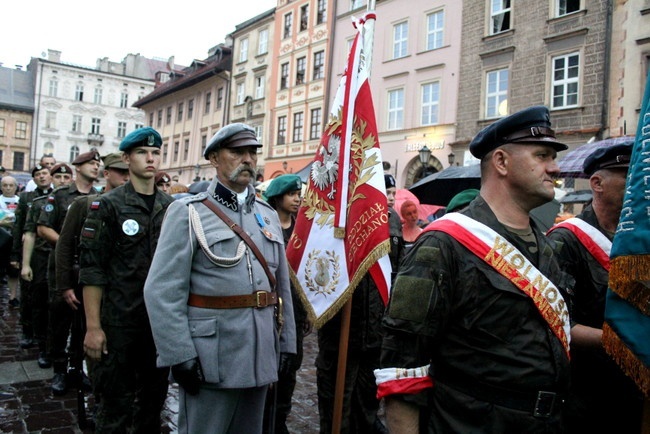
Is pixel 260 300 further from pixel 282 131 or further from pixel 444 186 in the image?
pixel 282 131

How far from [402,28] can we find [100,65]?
5752 centimetres

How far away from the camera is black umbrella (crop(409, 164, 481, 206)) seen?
8883mm

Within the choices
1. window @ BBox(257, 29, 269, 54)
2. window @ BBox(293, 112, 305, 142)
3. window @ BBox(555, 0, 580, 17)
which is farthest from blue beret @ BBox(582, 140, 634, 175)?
window @ BBox(257, 29, 269, 54)

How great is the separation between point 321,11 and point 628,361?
29.0 metres

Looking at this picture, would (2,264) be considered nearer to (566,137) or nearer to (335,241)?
(335,241)

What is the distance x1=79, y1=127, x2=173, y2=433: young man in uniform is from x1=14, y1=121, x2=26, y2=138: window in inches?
2722

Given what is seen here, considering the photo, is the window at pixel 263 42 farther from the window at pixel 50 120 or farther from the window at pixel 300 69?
the window at pixel 50 120

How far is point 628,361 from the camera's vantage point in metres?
2.04

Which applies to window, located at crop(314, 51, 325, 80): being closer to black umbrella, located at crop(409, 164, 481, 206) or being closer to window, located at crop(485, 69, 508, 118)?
window, located at crop(485, 69, 508, 118)

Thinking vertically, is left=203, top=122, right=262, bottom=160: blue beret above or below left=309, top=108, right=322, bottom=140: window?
below

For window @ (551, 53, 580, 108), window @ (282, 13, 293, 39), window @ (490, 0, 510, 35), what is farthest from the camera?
window @ (282, 13, 293, 39)

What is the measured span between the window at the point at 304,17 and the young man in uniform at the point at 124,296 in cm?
2769

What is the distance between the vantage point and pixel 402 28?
75.5 ft

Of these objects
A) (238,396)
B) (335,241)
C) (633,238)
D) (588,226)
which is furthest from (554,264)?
(335,241)
